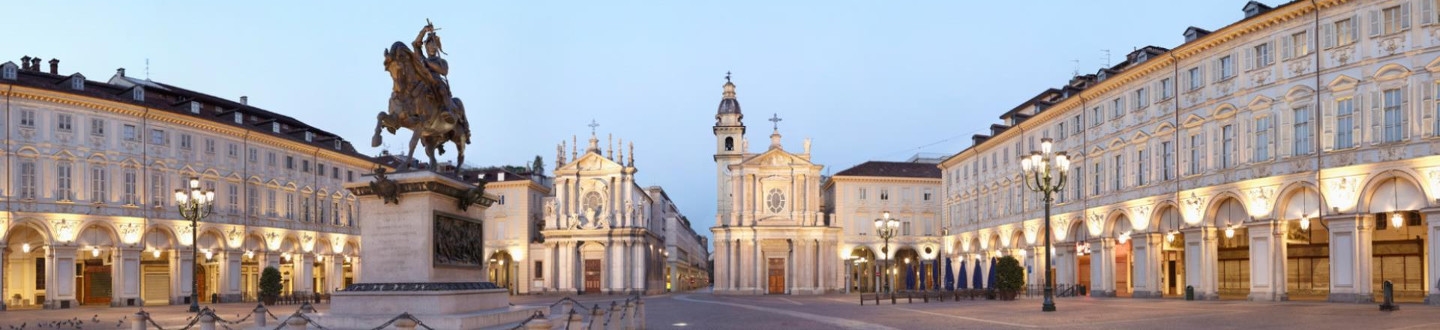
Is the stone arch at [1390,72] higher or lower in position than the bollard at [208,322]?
higher

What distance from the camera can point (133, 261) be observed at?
197 feet

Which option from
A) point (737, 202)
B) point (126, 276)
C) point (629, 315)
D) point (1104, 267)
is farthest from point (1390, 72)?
point (737, 202)

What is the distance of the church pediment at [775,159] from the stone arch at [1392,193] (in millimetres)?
60464

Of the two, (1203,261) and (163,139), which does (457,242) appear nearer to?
(1203,261)

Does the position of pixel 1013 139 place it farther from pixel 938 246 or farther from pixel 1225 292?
pixel 938 246

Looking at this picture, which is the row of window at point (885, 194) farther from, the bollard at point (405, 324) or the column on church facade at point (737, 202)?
the bollard at point (405, 324)

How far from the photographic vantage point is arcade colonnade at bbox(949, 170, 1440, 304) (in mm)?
39469

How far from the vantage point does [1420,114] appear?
3741cm

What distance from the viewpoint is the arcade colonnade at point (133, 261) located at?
55875mm

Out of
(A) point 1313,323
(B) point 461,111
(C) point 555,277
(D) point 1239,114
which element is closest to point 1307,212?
(D) point 1239,114

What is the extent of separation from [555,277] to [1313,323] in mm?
78874

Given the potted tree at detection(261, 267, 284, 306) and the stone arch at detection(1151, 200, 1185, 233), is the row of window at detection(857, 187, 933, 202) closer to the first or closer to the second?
the stone arch at detection(1151, 200, 1185, 233)

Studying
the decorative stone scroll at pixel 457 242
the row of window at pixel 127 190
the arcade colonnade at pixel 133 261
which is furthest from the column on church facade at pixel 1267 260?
the row of window at pixel 127 190

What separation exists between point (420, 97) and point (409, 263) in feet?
10.4
